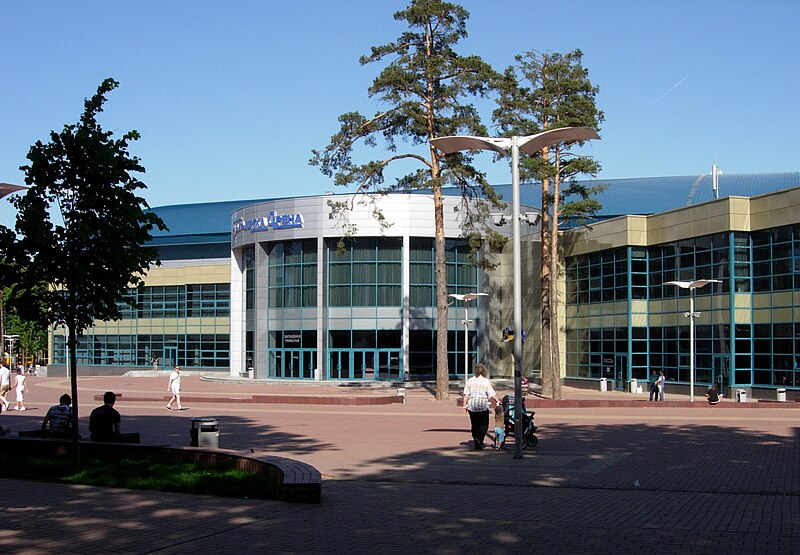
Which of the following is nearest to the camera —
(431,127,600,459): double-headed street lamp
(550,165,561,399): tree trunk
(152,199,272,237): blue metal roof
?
(431,127,600,459): double-headed street lamp

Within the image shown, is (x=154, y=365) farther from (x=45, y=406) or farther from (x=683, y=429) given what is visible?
(x=683, y=429)

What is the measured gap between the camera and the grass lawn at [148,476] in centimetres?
1219

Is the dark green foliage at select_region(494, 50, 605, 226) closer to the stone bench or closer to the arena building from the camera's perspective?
the arena building

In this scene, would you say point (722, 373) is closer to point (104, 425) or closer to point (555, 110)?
point (555, 110)

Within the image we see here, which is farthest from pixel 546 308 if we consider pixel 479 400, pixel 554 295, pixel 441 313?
pixel 479 400

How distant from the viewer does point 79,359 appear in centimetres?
8469

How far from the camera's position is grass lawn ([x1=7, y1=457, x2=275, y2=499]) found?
12.2 metres

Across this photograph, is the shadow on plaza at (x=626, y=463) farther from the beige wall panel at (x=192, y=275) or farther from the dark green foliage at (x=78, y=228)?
the beige wall panel at (x=192, y=275)

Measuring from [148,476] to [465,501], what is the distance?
473cm

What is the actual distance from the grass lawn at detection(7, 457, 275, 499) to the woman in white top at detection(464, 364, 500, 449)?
19.7 feet

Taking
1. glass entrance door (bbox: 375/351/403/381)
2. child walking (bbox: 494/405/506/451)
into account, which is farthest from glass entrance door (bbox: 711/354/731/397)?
child walking (bbox: 494/405/506/451)

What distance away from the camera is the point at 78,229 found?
14.2 metres

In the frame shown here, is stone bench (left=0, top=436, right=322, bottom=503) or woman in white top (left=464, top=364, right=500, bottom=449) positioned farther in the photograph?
woman in white top (left=464, top=364, right=500, bottom=449)

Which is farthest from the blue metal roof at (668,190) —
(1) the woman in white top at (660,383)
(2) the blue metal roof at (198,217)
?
(1) the woman in white top at (660,383)
